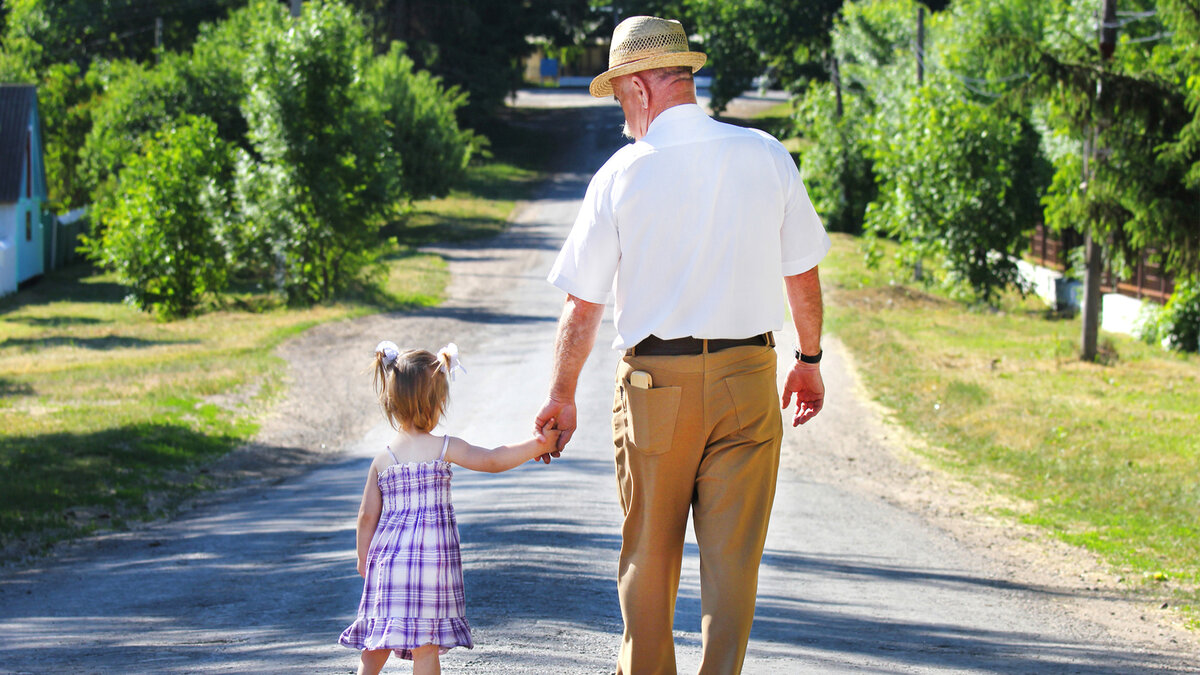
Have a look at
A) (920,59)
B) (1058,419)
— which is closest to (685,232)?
(1058,419)

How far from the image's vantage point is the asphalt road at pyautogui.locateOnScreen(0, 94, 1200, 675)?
15.9ft

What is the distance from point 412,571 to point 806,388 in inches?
Result: 58.5

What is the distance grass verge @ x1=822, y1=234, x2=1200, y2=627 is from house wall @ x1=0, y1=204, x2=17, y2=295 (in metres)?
21.7

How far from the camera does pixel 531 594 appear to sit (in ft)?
18.4

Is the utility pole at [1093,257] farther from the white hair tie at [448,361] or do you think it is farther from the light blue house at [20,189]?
the light blue house at [20,189]

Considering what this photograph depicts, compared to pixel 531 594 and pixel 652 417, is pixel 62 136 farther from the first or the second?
pixel 652 417

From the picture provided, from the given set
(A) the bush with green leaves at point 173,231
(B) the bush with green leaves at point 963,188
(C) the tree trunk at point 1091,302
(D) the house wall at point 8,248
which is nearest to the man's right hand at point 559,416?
(C) the tree trunk at point 1091,302

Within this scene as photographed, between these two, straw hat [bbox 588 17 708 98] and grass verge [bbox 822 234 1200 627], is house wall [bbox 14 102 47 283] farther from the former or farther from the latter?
straw hat [bbox 588 17 708 98]

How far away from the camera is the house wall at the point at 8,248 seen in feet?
98.4

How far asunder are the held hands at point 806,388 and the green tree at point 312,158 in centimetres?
1723

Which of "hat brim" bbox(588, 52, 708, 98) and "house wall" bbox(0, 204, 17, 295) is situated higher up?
"hat brim" bbox(588, 52, 708, 98)

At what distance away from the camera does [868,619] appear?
19.2 ft

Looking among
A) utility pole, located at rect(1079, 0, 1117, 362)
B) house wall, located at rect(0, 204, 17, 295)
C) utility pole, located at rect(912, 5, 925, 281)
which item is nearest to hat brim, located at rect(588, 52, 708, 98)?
utility pole, located at rect(1079, 0, 1117, 362)

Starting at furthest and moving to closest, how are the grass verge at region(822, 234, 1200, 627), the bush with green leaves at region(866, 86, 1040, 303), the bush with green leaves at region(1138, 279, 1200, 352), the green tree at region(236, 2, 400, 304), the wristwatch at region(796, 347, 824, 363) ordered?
1. the bush with green leaves at region(866, 86, 1040, 303)
2. the green tree at region(236, 2, 400, 304)
3. the bush with green leaves at region(1138, 279, 1200, 352)
4. the grass verge at region(822, 234, 1200, 627)
5. the wristwatch at region(796, 347, 824, 363)
